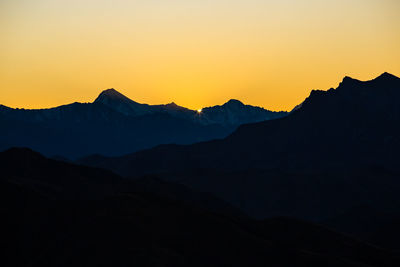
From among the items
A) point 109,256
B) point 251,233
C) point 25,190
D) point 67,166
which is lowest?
point 109,256

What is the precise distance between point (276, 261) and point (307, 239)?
70.2 feet

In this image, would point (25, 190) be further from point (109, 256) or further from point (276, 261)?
point (276, 261)

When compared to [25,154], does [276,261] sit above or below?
below

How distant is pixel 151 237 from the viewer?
8719 cm

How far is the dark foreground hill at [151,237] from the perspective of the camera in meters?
84.1

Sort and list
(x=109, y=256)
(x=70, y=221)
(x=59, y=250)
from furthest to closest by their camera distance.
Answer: (x=70, y=221) → (x=59, y=250) → (x=109, y=256)

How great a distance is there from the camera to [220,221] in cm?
9562

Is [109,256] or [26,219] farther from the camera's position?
[26,219]

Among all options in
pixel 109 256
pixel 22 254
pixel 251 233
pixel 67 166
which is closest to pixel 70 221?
pixel 22 254

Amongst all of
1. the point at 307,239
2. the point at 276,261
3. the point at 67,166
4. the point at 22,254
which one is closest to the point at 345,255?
the point at 307,239

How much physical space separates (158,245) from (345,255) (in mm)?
30313

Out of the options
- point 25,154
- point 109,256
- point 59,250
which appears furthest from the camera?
point 25,154

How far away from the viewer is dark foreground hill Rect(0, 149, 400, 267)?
8406 cm

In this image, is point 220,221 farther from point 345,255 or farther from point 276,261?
point 345,255
